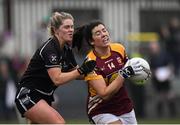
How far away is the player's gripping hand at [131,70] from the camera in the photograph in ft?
32.6

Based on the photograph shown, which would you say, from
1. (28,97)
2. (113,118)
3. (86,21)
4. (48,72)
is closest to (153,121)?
(86,21)

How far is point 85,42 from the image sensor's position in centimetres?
1058

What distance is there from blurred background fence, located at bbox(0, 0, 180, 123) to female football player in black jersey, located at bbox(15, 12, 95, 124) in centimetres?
828

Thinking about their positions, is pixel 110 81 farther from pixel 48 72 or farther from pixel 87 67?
pixel 48 72

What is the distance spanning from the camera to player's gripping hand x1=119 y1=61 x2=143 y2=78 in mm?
9938

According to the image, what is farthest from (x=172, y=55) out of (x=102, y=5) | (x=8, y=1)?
(x=8, y=1)

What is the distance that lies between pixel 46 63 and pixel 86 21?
1200 cm

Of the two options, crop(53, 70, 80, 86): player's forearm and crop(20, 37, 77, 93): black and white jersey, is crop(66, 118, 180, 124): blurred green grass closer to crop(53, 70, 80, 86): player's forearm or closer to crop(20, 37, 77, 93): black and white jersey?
crop(20, 37, 77, 93): black and white jersey

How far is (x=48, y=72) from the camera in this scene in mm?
10242

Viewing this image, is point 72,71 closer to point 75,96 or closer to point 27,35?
point 75,96

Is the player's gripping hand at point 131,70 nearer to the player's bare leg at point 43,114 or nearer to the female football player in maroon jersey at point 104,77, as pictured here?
the female football player in maroon jersey at point 104,77

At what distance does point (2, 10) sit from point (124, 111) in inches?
453

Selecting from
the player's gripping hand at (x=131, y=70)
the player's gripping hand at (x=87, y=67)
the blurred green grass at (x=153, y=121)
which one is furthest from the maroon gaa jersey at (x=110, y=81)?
the blurred green grass at (x=153, y=121)

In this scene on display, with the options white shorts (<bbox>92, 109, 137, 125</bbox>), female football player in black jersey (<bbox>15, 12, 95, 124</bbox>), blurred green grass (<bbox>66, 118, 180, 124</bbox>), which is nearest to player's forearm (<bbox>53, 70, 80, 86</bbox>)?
female football player in black jersey (<bbox>15, 12, 95, 124</bbox>)
